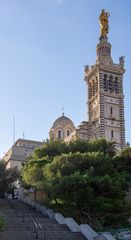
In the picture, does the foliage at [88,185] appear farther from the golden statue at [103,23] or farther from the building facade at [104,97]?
the golden statue at [103,23]

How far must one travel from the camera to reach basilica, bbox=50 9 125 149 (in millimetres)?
79275

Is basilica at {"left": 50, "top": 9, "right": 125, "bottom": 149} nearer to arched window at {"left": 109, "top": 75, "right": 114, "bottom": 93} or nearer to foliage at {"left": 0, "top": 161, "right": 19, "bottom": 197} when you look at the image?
arched window at {"left": 109, "top": 75, "right": 114, "bottom": 93}

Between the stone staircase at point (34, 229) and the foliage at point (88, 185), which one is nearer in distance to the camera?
the stone staircase at point (34, 229)

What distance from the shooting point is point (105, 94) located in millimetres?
81688

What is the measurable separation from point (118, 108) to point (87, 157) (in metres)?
50.1

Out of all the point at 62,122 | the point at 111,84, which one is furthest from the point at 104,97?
the point at 62,122

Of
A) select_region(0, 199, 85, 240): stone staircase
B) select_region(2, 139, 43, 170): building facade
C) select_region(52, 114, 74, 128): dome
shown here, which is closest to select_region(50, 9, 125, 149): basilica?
select_region(52, 114, 74, 128): dome

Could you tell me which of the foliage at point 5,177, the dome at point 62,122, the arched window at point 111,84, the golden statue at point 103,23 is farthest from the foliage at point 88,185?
the golden statue at point 103,23

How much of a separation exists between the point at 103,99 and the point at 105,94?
1.10 m

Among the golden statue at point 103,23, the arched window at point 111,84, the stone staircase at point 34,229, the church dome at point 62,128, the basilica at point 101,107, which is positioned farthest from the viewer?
the church dome at point 62,128

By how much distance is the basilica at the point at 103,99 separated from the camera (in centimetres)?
7928

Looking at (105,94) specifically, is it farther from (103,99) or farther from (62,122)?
(62,122)

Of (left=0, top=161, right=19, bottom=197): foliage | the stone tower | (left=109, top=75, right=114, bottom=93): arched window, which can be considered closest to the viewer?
(left=0, top=161, right=19, bottom=197): foliage

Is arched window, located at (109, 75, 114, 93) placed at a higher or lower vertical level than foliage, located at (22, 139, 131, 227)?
higher
